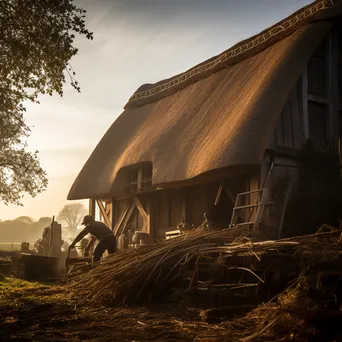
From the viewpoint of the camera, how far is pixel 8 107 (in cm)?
1198

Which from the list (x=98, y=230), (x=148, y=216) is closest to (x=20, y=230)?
(x=148, y=216)

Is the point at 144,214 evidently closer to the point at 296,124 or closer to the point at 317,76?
the point at 296,124

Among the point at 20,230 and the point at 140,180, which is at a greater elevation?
the point at 140,180

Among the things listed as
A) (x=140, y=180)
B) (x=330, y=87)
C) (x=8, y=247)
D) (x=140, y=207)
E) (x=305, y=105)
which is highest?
(x=330, y=87)

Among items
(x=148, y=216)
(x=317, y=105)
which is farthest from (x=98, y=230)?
(x=317, y=105)

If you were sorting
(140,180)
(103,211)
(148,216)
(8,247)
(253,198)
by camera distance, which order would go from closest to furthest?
(253,198)
(140,180)
(148,216)
(103,211)
(8,247)

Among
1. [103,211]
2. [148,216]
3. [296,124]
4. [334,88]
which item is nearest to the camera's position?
[296,124]

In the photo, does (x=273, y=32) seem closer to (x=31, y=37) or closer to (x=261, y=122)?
(x=261, y=122)

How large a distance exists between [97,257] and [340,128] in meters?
7.93

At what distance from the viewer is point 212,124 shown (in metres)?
12.2

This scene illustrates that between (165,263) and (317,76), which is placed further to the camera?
(317,76)

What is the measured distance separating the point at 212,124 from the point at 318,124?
3.04 meters

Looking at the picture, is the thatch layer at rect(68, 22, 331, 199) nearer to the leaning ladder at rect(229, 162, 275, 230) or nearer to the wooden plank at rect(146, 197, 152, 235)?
the leaning ladder at rect(229, 162, 275, 230)

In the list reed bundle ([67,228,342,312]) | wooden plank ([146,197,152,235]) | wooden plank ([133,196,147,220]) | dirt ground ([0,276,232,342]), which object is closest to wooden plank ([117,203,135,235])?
wooden plank ([133,196,147,220])
